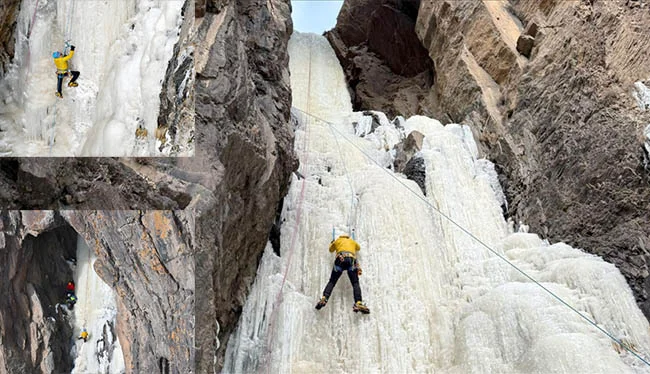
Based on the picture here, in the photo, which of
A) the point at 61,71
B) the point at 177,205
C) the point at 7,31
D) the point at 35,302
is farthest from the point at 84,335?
the point at 7,31

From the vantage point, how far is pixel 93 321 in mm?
6102

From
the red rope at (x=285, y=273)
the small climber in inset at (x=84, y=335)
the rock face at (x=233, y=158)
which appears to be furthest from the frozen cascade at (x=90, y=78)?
the red rope at (x=285, y=273)

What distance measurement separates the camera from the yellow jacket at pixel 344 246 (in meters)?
7.57

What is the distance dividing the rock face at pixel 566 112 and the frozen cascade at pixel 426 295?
0.49 metres

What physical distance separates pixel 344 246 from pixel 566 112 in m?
4.56

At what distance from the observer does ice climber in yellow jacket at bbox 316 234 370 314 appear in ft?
23.5

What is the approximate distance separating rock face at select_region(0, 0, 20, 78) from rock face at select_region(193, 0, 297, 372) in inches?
85.4

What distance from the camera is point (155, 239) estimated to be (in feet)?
17.0

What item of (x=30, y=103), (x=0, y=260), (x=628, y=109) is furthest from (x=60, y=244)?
(x=628, y=109)

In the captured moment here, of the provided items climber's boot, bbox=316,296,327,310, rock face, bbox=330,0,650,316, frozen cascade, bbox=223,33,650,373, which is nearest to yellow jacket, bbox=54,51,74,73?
frozen cascade, bbox=223,33,650,373

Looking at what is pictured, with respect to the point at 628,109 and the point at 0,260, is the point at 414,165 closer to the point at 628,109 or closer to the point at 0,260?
the point at 628,109

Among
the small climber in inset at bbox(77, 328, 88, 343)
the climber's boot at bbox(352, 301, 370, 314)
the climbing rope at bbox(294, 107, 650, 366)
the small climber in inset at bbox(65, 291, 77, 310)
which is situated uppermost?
the climbing rope at bbox(294, 107, 650, 366)

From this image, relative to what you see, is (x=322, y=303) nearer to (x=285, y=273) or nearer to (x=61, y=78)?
(x=285, y=273)

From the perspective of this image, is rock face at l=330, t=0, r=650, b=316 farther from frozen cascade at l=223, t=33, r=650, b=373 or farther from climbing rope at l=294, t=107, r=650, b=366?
climbing rope at l=294, t=107, r=650, b=366
